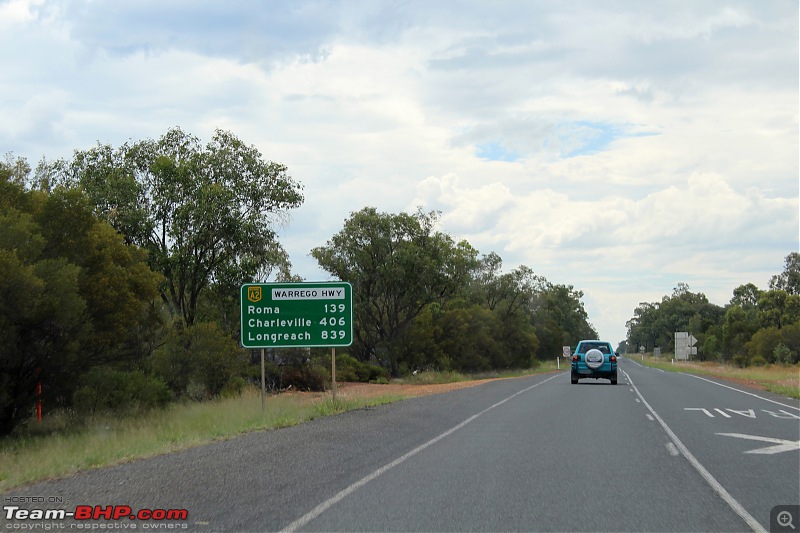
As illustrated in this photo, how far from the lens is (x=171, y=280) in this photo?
34219 mm

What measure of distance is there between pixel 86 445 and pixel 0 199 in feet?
28.8

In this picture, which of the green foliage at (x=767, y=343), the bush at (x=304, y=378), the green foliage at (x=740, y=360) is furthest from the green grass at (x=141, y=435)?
the green foliage at (x=740, y=360)

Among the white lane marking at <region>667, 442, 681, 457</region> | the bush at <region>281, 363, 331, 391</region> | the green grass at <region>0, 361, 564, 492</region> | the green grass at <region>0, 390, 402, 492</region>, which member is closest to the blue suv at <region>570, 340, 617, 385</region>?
the bush at <region>281, 363, 331, 391</region>

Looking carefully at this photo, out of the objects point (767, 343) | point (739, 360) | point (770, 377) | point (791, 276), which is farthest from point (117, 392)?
point (791, 276)

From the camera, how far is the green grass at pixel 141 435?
11953 millimetres

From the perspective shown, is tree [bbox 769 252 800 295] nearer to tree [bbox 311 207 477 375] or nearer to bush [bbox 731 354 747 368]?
bush [bbox 731 354 747 368]

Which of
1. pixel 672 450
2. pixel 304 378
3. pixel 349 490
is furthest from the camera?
pixel 304 378

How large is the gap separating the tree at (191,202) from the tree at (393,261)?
17.9 m

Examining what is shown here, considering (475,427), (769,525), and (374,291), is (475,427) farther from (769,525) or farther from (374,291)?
(374,291)

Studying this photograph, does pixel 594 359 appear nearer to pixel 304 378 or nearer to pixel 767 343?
pixel 304 378

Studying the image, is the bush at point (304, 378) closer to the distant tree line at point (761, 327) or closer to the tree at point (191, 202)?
the tree at point (191, 202)

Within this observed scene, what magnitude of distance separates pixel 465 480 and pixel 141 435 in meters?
8.48

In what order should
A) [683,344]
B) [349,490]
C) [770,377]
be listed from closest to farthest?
[349,490] < [770,377] < [683,344]

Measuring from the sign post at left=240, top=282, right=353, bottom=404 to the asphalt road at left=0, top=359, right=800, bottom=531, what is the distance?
190 inches
